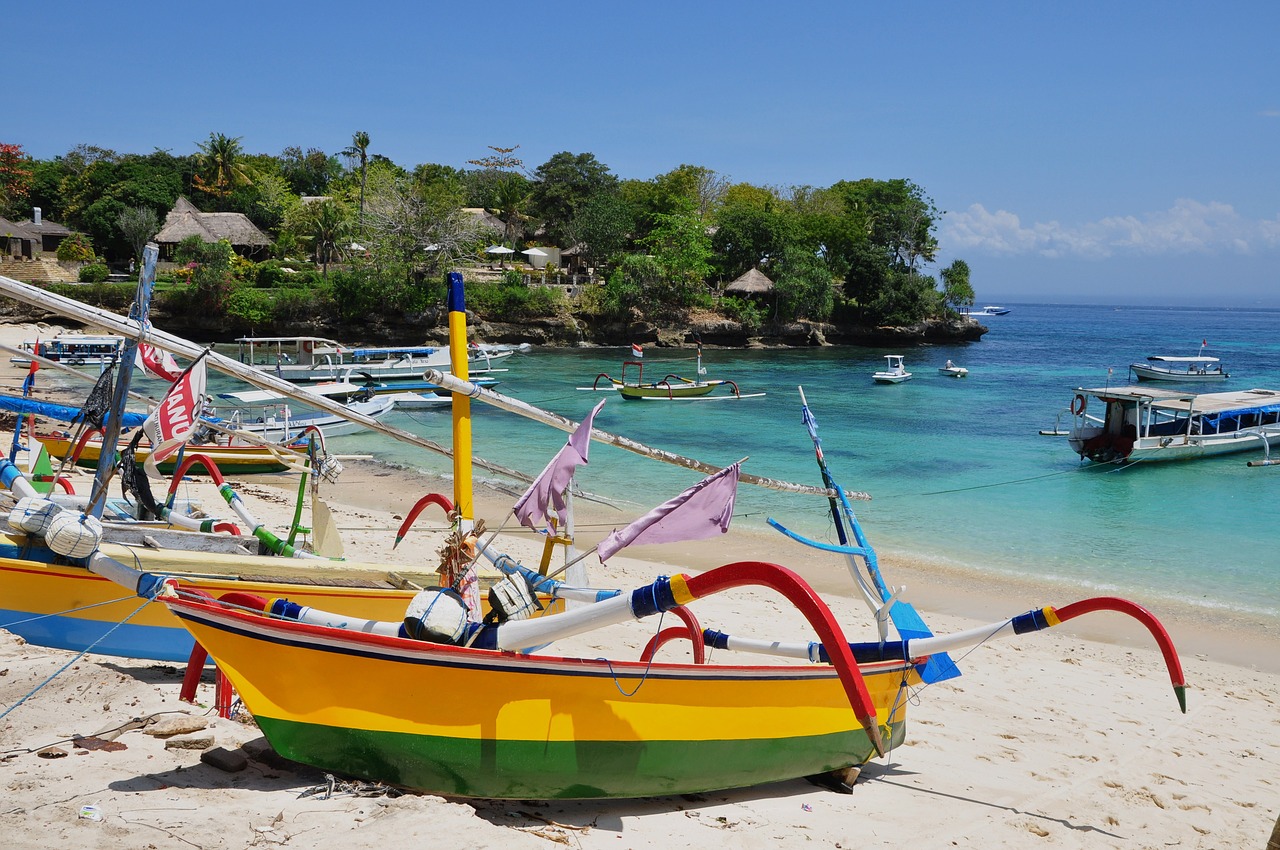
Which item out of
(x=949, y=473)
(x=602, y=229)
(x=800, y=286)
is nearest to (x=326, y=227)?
(x=602, y=229)

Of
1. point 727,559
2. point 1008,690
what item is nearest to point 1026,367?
point 727,559

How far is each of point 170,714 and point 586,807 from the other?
2852 millimetres

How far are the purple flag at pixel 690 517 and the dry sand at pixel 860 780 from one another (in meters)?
1.69

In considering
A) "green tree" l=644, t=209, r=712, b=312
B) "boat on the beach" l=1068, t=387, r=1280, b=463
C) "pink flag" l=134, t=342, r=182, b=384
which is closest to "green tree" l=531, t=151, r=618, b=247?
"green tree" l=644, t=209, r=712, b=312

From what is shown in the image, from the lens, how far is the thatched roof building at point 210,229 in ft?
180

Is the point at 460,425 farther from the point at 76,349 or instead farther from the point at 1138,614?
the point at 76,349

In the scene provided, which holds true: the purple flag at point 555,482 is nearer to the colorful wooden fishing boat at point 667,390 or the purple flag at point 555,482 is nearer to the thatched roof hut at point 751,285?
the colorful wooden fishing boat at point 667,390

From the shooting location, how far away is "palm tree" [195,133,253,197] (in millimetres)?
64562

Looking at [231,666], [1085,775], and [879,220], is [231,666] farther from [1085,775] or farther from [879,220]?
[879,220]

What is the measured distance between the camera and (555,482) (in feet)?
20.0

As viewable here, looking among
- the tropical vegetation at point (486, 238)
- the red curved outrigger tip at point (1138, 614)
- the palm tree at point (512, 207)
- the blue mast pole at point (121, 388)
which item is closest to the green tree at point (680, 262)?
the tropical vegetation at point (486, 238)

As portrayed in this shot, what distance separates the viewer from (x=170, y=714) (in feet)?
19.8

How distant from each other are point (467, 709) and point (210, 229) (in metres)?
58.8

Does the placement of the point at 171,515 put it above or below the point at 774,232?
below
